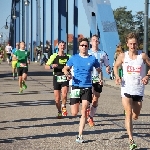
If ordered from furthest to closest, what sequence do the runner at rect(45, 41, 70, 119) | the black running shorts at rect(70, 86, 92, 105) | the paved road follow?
the runner at rect(45, 41, 70, 119)
the black running shorts at rect(70, 86, 92, 105)
the paved road

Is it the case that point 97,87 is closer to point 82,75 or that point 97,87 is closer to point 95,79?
point 95,79

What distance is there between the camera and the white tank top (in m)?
8.43

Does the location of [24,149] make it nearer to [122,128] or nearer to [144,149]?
[144,149]

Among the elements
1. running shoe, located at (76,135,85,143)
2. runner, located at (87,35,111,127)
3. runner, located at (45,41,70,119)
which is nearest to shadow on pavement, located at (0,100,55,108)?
runner, located at (45,41,70,119)

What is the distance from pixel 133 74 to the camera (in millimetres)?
8461

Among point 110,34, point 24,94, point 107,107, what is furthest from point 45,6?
point 107,107

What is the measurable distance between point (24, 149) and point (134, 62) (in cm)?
202

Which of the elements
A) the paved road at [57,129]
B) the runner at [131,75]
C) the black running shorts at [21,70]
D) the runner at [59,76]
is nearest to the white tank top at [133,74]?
the runner at [131,75]

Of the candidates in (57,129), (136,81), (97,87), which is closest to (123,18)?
(97,87)

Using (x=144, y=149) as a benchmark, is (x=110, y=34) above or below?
above

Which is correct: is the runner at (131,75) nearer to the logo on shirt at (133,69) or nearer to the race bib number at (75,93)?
the logo on shirt at (133,69)

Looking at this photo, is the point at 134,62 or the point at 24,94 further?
the point at 24,94

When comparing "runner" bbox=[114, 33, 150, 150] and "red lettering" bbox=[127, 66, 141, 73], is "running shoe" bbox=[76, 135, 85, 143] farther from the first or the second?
"red lettering" bbox=[127, 66, 141, 73]

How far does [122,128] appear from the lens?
10500 millimetres
